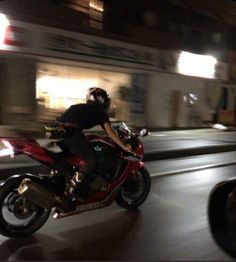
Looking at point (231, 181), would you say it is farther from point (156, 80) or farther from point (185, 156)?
point (156, 80)

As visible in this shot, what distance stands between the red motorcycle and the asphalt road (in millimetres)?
193

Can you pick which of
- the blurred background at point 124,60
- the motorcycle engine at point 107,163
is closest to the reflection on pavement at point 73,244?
the motorcycle engine at point 107,163

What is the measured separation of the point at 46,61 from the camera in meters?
17.2

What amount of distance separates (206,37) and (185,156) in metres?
15.6

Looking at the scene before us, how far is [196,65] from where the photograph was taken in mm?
24531

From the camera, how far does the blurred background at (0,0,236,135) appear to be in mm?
16172

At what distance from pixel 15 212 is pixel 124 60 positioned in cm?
1507

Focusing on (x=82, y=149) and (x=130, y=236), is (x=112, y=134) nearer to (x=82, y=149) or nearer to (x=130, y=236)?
(x=82, y=149)

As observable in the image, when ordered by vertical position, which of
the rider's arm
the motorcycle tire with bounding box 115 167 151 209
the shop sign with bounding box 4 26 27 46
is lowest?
the motorcycle tire with bounding box 115 167 151 209

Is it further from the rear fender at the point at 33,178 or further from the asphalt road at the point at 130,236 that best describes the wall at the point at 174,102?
the rear fender at the point at 33,178

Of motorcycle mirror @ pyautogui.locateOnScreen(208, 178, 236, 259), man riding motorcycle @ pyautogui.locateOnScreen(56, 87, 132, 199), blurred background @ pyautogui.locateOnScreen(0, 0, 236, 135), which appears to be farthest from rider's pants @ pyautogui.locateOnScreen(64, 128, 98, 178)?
blurred background @ pyautogui.locateOnScreen(0, 0, 236, 135)

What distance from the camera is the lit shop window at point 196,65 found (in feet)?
77.5

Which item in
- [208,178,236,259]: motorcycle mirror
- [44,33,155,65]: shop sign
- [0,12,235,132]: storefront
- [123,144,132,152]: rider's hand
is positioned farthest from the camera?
[44,33,155,65]: shop sign

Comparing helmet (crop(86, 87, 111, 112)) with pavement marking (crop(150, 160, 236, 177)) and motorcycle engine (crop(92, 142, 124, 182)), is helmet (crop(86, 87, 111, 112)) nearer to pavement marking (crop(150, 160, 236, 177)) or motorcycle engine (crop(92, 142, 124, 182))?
motorcycle engine (crop(92, 142, 124, 182))
